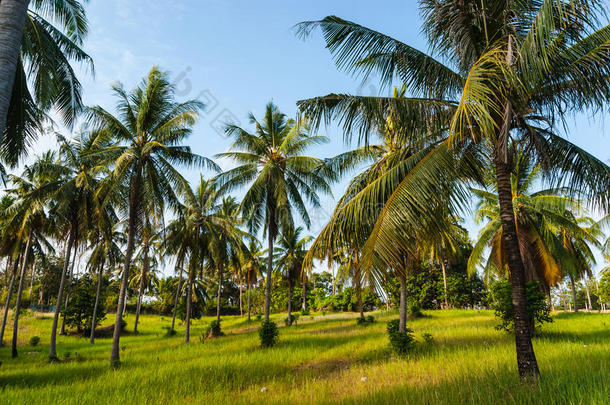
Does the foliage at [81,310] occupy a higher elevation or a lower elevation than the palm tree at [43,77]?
lower

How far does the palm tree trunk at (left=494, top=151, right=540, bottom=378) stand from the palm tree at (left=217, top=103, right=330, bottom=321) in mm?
10688

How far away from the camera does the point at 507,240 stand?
17.6ft

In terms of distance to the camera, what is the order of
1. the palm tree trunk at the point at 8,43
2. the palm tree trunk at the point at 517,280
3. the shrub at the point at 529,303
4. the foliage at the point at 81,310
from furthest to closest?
the foliage at the point at 81,310 → the shrub at the point at 529,303 → the palm tree trunk at the point at 517,280 → the palm tree trunk at the point at 8,43

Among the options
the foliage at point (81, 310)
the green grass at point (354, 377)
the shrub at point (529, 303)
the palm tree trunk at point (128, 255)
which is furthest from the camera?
the foliage at point (81, 310)

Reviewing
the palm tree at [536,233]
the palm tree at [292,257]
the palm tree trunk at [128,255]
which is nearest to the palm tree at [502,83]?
the palm tree at [536,233]

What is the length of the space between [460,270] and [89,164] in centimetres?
3690

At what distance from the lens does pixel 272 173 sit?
16.1 m

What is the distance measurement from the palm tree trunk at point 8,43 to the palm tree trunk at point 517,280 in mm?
6904

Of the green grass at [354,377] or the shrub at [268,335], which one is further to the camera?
the shrub at [268,335]

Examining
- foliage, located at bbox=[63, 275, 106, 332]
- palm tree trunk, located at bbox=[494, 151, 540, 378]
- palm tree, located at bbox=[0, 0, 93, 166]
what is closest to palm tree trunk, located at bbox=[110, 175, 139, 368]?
palm tree, located at bbox=[0, 0, 93, 166]

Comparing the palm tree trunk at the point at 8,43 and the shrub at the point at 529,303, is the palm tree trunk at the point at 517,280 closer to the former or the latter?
the shrub at the point at 529,303

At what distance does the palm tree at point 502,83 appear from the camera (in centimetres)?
488

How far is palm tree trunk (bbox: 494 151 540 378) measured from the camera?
195 inches

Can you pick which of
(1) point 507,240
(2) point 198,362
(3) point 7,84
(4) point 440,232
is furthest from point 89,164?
(1) point 507,240
